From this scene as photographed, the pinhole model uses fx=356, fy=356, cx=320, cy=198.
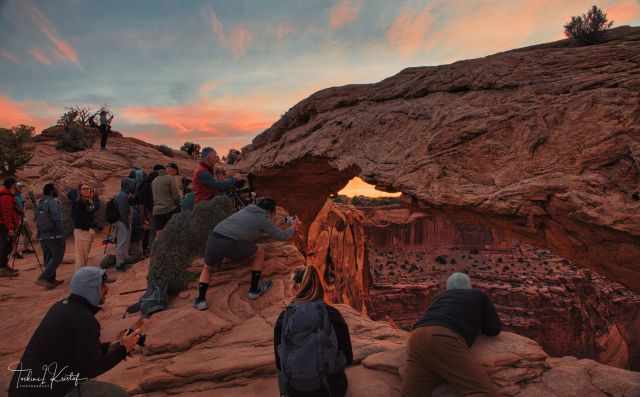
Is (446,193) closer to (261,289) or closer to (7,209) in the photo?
(261,289)

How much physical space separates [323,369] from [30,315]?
6175mm

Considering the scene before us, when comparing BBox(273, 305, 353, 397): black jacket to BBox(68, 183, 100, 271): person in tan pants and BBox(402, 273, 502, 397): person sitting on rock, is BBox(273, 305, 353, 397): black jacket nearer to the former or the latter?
BBox(402, 273, 502, 397): person sitting on rock

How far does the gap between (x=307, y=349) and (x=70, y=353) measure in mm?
1877

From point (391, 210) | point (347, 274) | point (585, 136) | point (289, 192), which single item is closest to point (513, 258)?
point (391, 210)

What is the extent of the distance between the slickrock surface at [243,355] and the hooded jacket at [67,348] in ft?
5.26

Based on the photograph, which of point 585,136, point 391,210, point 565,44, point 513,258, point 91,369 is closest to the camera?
point 91,369

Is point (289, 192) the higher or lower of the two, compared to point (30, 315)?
higher

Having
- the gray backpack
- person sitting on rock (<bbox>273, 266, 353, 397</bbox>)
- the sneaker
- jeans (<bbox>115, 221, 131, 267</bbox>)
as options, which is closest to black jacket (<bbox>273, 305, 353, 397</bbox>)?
person sitting on rock (<bbox>273, 266, 353, 397</bbox>)

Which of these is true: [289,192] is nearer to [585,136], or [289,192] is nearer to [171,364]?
[171,364]

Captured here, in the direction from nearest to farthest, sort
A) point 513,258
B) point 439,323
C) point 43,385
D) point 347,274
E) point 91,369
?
point 43,385 < point 91,369 < point 439,323 < point 347,274 < point 513,258

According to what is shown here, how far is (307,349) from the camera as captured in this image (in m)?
3.14

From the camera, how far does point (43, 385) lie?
2646mm

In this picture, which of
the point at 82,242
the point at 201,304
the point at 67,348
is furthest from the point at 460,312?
the point at 82,242

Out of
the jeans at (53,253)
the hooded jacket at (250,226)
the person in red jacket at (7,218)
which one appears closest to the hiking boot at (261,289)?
the hooded jacket at (250,226)
